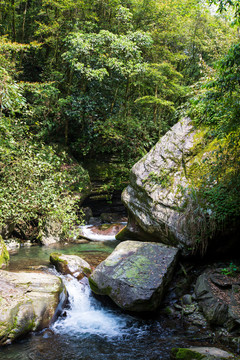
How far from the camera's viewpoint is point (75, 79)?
14.7m

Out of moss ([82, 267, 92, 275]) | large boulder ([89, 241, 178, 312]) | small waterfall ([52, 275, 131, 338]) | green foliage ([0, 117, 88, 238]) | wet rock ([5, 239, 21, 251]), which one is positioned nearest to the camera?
small waterfall ([52, 275, 131, 338])

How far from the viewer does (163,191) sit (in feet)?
23.0

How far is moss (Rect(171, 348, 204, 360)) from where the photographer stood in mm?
3416

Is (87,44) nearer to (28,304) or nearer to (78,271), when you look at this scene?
(78,271)

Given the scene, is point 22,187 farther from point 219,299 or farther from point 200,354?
point 200,354

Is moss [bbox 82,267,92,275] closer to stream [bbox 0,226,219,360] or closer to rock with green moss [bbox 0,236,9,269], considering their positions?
stream [bbox 0,226,219,360]

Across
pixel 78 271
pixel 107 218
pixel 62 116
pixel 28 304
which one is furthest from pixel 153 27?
pixel 28 304

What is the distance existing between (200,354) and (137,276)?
6.30 feet

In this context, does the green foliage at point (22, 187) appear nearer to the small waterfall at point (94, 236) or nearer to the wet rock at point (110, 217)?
the small waterfall at point (94, 236)

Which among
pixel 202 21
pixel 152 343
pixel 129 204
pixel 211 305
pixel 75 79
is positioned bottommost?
pixel 152 343

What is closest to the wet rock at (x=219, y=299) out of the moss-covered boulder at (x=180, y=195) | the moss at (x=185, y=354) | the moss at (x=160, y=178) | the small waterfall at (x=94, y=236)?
the moss-covered boulder at (x=180, y=195)

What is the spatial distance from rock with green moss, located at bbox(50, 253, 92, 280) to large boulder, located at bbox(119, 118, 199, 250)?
193 centimetres

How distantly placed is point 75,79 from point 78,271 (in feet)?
38.5

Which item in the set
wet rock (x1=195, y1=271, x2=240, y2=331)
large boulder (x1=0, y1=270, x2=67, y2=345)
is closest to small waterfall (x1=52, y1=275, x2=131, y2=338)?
large boulder (x1=0, y1=270, x2=67, y2=345)
